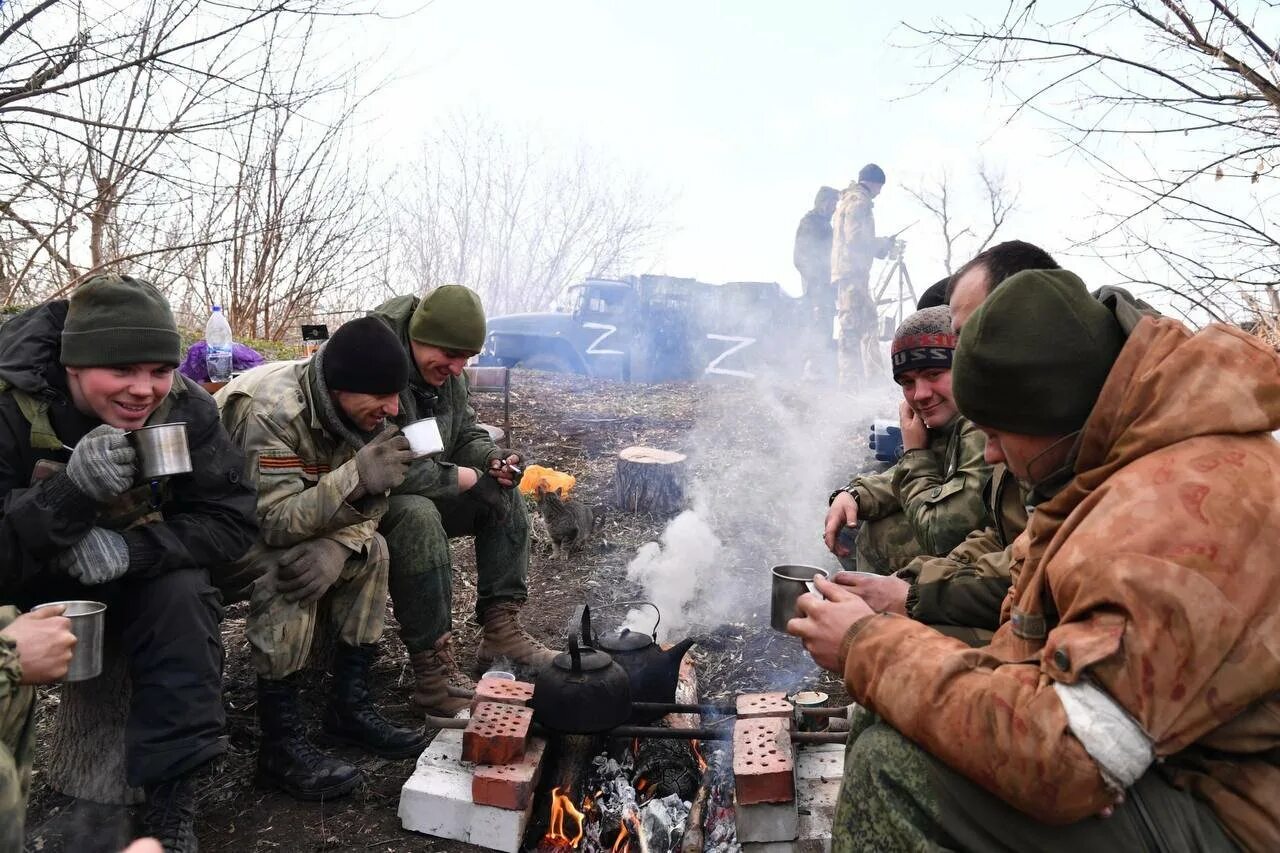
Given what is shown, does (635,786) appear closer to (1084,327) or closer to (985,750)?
(985,750)

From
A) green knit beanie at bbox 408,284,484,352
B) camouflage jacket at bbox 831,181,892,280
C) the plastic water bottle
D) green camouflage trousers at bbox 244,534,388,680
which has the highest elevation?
camouflage jacket at bbox 831,181,892,280

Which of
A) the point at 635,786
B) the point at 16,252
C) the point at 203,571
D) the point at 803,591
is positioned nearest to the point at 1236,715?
the point at 803,591

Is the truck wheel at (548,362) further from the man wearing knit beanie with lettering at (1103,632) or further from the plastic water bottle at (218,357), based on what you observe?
the man wearing knit beanie with lettering at (1103,632)

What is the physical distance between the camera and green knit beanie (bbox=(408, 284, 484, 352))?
3758mm

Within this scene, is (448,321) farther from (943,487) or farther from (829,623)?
(829,623)

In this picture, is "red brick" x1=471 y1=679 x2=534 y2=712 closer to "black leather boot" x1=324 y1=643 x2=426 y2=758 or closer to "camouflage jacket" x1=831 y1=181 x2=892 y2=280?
"black leather boot" x1=324 y1=643 x2=426 y2=758

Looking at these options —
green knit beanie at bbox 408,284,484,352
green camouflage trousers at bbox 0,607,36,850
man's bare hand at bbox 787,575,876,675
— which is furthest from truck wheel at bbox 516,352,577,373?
man's bare hand at bbox 787,575,876,675

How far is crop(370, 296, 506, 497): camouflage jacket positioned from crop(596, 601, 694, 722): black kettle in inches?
42.5

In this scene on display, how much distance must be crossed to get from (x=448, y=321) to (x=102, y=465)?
1.64 meters

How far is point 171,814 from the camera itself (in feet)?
8.20

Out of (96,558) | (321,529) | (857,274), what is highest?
(857,274)

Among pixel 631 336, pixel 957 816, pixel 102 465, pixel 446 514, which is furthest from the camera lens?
pixel 631 336

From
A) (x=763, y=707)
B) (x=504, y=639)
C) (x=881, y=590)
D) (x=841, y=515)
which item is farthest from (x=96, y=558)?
(x=841, y=515)

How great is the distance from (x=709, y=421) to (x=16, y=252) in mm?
6957
